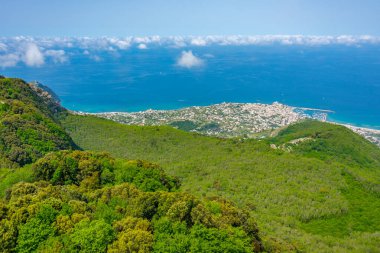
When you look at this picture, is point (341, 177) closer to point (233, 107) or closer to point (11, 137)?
point (11, 137)

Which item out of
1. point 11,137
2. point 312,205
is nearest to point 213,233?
point 312,205

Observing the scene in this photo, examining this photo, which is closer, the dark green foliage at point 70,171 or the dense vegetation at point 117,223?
the dense vegetation at point 117,223

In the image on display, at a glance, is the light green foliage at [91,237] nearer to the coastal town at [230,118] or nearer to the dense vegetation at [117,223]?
the dense vegetation at [117,223]

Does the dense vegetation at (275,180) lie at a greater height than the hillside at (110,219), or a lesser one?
lesser

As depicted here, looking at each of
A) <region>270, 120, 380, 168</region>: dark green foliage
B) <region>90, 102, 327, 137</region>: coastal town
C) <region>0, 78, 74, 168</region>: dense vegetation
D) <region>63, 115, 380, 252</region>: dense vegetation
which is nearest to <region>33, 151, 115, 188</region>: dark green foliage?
<region>0, 78, 74, 168</region>: dense vegetation

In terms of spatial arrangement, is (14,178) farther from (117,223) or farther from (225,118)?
(225,118)

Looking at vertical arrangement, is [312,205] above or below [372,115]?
below

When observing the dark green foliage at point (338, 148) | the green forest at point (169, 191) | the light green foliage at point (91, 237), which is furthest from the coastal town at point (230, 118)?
the light green foliage at point (91, 237)
